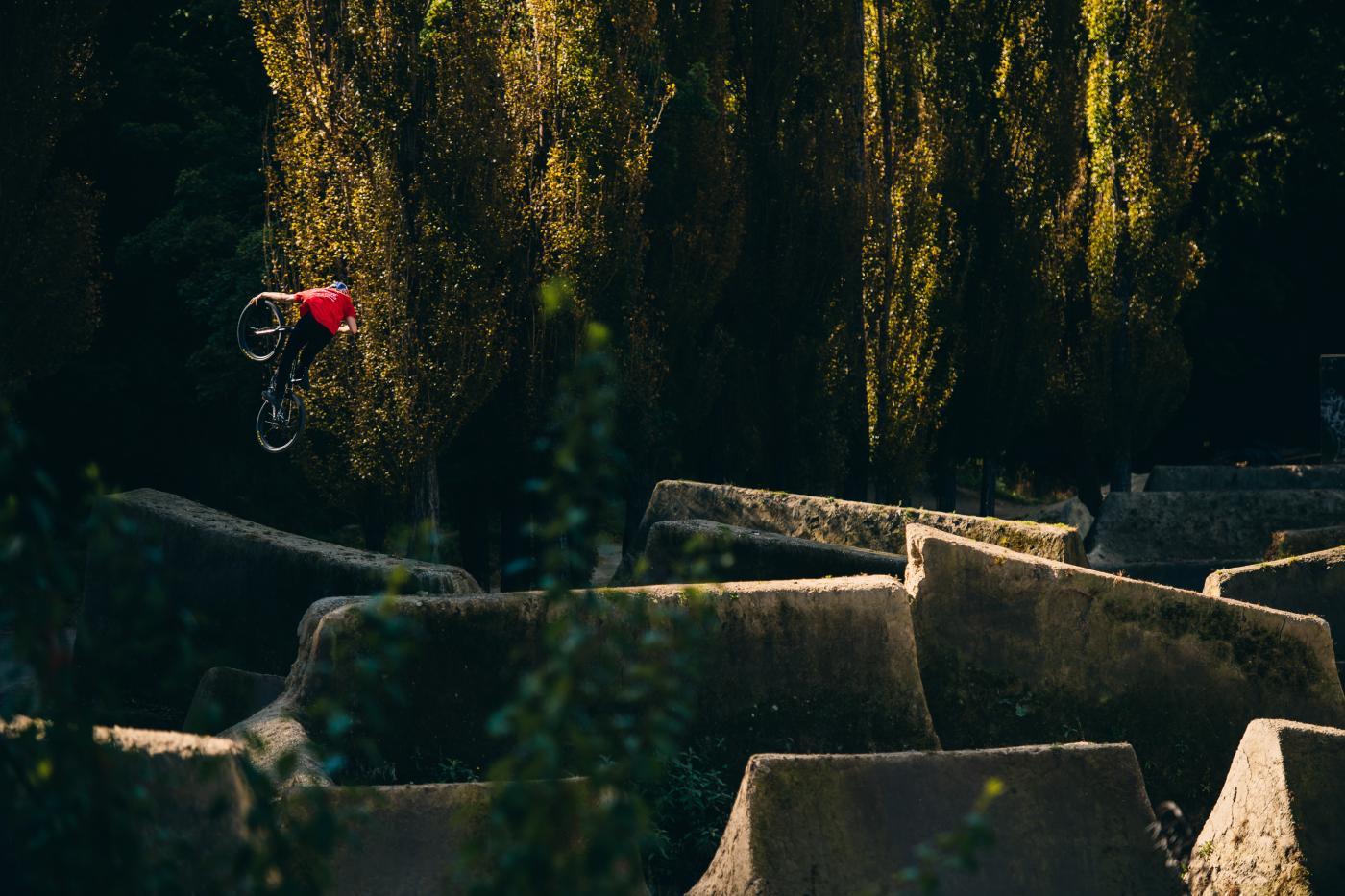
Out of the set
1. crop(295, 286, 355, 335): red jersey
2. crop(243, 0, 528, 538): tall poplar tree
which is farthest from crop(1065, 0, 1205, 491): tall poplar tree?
crop(295, 286, 355, 335): red jersey

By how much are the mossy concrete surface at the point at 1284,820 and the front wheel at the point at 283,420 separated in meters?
7.29

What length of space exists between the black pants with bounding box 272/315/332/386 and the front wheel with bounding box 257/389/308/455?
19 centimetres

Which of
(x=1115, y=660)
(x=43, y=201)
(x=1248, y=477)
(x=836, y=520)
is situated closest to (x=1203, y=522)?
(x=1248, y=477)

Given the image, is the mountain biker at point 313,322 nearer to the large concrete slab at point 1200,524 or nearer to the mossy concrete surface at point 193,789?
the large concrete slab at point 1200,524

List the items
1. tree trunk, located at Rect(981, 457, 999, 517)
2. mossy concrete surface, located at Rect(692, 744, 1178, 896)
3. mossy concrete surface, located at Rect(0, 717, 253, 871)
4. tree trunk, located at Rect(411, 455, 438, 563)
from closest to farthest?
mossy concrete surface, located at Rect(0, 717, 253, 871), mossy concrete surface, located at Rect(692, 744, 1178, 896), tree trunk, located at Rect(411, 455, 438, 563), tree trunk, located at Rect(981, 457, 999, 517)

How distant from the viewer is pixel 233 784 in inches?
124

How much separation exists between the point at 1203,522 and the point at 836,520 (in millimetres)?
4666

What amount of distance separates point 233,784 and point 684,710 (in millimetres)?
1367

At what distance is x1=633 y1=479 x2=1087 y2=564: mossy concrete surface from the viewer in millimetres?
8688

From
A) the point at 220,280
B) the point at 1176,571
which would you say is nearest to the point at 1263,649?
the point at 1176,571

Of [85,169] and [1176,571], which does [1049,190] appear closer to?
[1176,571]

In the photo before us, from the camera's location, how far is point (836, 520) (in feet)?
32.8

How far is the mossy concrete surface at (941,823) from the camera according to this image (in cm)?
440

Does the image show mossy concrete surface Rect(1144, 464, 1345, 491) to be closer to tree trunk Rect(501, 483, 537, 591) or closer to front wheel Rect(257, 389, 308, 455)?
tree trunk Rect(501, 483, 537, 591)
